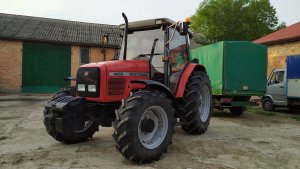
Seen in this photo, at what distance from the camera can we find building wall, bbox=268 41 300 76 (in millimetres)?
19312

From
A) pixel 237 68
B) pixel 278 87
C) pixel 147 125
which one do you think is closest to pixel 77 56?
pixel 278 87

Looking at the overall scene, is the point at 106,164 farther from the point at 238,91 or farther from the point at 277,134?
the point at 238,91

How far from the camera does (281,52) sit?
66.6 ft

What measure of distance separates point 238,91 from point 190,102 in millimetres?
4873

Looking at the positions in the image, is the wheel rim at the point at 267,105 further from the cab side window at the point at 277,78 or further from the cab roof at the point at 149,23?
the cab roof at the point at 149,23

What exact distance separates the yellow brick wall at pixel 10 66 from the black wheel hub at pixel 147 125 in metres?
18.3

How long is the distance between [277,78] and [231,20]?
941 inches

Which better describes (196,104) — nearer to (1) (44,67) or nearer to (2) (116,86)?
(2) (116,86)

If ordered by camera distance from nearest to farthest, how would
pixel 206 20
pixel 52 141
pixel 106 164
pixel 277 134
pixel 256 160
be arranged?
pixel 106 164 < pixel 256 160 < pixel 52 141 < pixel 277 134 < pixel 206 20

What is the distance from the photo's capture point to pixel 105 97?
18.4 ft

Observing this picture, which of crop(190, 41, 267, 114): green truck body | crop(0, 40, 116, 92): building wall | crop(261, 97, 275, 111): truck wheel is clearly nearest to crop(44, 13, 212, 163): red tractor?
crop(190, 41, 267, 114): green truck body

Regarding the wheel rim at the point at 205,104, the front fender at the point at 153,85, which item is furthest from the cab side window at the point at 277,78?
the front fender at the point at 153,85

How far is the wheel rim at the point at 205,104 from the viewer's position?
775 cm

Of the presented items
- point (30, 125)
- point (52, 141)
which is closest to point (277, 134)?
point (52, 141)
